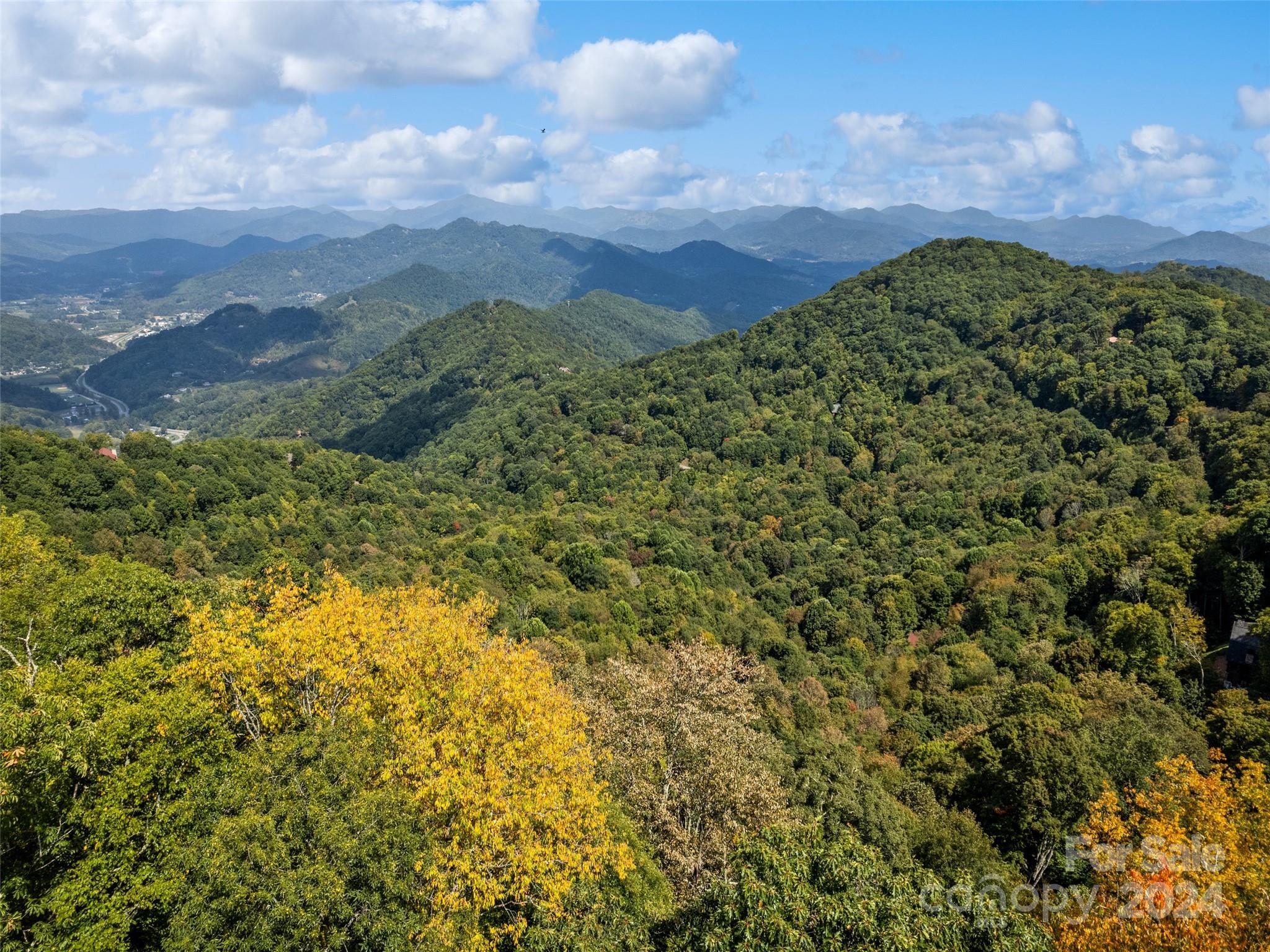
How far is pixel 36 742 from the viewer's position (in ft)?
44.2

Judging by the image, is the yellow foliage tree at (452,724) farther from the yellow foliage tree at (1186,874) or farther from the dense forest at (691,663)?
the yellow foliage tree at (1186,874)

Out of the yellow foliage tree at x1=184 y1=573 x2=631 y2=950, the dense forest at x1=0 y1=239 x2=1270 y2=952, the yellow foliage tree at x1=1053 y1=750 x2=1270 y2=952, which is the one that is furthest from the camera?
the yellow foliage tree at x1=1053 y1=750 x2=1270 y2=952

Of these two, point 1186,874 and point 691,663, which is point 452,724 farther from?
point 1186,874

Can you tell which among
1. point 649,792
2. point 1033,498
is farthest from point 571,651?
point 1033,498

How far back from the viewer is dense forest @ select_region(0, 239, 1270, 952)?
13664 mm

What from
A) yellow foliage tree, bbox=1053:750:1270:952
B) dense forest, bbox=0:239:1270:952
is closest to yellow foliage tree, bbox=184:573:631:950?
dense forest, bbox=0:239:1270:952

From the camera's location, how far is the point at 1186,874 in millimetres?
17266

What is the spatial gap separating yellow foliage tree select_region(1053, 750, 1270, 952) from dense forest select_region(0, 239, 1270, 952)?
13 cm

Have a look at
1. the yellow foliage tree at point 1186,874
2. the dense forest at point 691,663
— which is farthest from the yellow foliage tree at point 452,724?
the yellow foliage tree at point 1186,874

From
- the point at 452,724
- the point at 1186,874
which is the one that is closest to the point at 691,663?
the point at 452,724

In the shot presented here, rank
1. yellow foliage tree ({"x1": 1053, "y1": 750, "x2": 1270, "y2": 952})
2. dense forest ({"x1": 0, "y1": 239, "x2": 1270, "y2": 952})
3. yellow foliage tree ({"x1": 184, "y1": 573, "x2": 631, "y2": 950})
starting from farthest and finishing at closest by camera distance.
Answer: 1. yellow foliage tree ({"x1": 1053, "y1": 750, "x2": 1270, "y2": 952})
2. yellow foliage tree ({"x1": 184, "y1": 573, "x2": 631, "y2": 950})
3. dense forest ({"x1": 0, "y1": 239, "x2": 1270, "y2": 952})

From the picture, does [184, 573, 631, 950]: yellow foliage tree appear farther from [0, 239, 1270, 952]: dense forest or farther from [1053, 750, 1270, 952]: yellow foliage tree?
[1053, 750, 1270, 952]: yellow foliage tree

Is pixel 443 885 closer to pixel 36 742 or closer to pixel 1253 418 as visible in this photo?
pixel 36 742

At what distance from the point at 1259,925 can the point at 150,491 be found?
8057 centimetres
